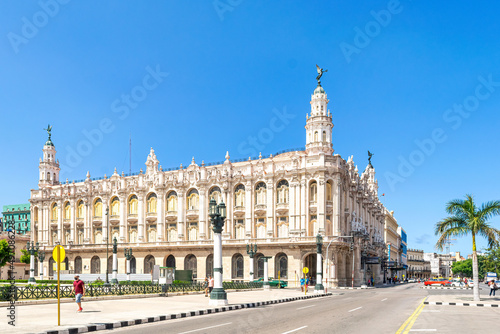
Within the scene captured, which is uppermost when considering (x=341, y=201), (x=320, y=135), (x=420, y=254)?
(x=320, y=135)

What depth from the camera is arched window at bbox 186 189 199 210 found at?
7381 centimetres

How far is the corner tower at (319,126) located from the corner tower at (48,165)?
50.2 metres

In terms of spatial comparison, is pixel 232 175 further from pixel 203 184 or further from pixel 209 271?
pixel 209 271

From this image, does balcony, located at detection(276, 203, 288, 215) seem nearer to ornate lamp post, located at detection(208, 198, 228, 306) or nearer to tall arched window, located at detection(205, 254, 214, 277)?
tall arched window, located at detection(205, 254, 214, 277)

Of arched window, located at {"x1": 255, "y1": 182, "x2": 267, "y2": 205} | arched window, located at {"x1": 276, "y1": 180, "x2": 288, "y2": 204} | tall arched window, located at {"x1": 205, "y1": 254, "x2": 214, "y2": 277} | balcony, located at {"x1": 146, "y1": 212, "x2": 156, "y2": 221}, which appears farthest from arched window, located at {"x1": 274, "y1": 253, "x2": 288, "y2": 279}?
balcony, located at {"x1": 146, "y1": 212, "x2": 156, "y2": 221}

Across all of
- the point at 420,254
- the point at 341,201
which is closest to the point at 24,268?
the point at 341,201

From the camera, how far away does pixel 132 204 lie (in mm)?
79750

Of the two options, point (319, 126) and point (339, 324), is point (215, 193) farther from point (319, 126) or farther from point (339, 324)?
point (339, 324)

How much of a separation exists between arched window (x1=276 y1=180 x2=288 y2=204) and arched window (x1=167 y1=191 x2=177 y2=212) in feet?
56.8

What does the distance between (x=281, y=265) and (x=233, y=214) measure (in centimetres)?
1033

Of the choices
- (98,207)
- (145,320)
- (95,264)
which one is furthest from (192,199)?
(145,320)

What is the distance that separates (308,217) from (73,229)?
4294 centimetres

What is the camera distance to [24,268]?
331 ft

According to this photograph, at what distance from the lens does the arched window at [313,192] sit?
6456 cm
